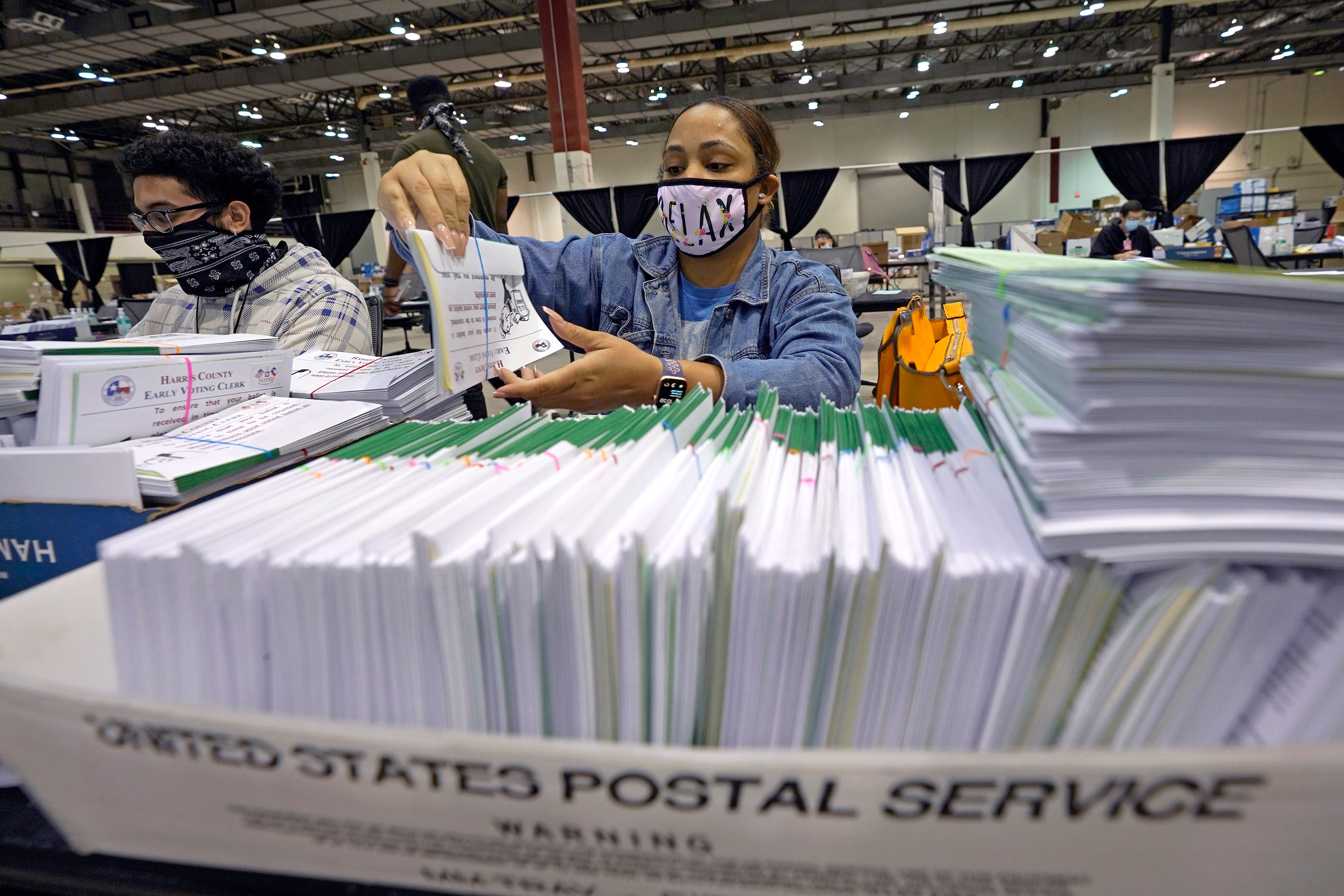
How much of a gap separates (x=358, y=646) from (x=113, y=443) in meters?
0.67

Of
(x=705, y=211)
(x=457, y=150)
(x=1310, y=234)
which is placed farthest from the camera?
(x=1310, y=234)

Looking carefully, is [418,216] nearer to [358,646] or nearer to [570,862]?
[358,646]

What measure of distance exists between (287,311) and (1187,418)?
6.86 feet

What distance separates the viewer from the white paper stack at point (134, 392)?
0.78m

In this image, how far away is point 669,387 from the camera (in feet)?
3.32

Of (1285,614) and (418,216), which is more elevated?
(418,216)

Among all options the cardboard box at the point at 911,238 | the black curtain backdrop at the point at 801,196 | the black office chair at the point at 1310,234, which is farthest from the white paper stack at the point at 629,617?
the cardboard box at the point at 911,238

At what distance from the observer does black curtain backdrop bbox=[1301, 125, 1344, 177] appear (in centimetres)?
749

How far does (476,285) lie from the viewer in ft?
3.04

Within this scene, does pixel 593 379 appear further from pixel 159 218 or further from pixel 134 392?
pixel 159 218

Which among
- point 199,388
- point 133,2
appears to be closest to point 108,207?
point 133,2

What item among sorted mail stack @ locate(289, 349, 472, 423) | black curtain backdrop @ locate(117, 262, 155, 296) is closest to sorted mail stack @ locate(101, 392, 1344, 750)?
sorted mail stack @ locate(289, 349, 472, 423)

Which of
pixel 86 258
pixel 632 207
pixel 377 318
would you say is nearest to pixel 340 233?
pixel 86 258

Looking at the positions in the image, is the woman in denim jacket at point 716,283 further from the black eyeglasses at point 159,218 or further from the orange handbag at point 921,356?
the orange handbag at point 921,356
